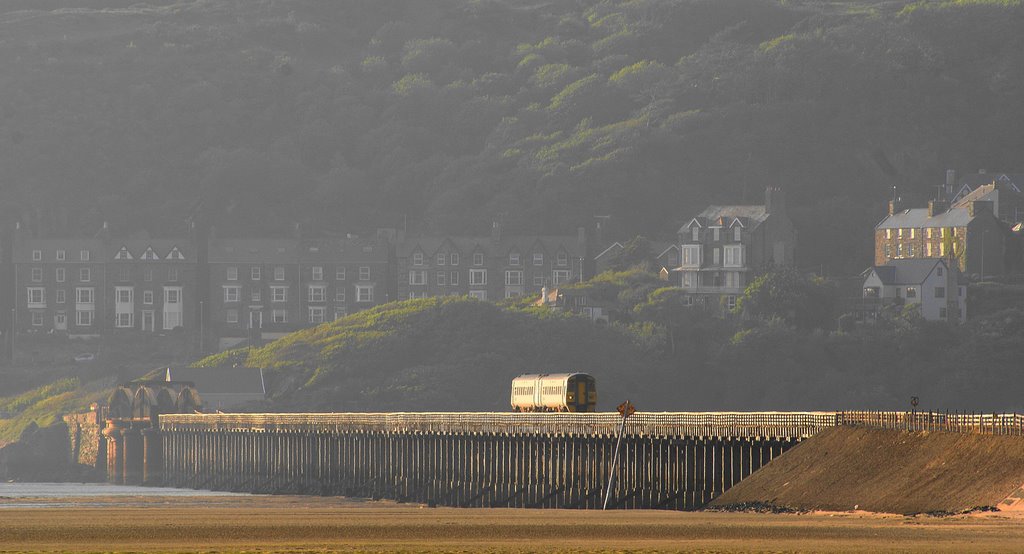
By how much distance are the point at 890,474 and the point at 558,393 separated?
150 ft

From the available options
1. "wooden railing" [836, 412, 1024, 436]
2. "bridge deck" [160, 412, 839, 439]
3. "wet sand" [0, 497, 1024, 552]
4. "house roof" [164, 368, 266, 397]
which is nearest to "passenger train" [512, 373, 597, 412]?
"bridge deck" [160, 412, 839, 439]

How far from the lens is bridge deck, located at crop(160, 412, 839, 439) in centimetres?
8256

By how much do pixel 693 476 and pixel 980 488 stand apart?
20903 millimetres

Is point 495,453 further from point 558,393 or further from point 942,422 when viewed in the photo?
point 942,422

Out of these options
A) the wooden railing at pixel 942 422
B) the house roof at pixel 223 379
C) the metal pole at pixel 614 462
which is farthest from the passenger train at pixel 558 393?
the house roof at pixel 223 379

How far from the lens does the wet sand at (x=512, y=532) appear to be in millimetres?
58781

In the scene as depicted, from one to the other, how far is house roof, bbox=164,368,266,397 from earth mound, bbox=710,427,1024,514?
11722cm

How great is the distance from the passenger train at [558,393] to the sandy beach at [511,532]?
98.3 ft

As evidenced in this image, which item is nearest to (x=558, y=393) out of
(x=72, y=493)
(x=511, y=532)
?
(x=72, y=493)

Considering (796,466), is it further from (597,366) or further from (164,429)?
(597,366)

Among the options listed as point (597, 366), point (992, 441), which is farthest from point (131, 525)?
point (597, 366)

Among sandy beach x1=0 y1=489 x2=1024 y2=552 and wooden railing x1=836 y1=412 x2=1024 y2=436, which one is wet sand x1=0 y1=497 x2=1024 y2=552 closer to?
sandy beach x1=0 y1=489 x2=1024 y2=552

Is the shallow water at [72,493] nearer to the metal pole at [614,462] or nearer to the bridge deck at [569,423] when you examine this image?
the bridge deck at [569,423]

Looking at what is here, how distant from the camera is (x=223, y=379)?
19638 cm
